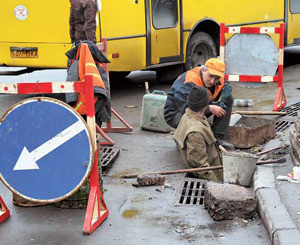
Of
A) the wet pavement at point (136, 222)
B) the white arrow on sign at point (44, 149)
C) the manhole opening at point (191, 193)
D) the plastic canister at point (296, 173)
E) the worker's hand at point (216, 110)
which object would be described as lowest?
the manhole opening at point (191, 193)

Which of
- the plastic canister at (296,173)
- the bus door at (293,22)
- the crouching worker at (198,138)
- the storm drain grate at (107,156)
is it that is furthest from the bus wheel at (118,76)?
the plastic canister at (296,173)

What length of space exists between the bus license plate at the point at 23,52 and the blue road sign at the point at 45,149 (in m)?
5.55

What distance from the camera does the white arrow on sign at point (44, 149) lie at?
482 centimetres

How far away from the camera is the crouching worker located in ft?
20.4

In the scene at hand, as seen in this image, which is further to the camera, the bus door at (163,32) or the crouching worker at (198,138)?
the bus door at (163,32)

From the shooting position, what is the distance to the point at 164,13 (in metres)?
10.8

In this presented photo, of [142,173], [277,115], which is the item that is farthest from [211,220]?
[277,115]

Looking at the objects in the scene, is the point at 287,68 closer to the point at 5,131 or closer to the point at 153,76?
the point at 153,76

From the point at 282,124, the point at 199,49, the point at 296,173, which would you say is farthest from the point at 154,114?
the point at 199,49

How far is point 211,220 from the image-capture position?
510 cm

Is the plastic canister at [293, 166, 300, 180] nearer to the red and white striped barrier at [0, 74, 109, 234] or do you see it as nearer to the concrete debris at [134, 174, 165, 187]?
the concrete debris at [134, 174, 165, 187]

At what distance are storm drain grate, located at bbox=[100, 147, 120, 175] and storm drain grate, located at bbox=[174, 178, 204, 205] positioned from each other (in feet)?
2.89

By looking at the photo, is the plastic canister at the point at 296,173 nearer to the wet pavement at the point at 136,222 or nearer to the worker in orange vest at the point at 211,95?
the wet pavement at the point at 136,222

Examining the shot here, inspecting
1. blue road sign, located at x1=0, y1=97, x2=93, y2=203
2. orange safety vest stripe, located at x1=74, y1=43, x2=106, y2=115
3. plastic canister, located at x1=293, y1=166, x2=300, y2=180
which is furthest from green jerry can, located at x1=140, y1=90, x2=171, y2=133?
blue road sign, located at x1=0, y1=97, x2=93, y2=203
